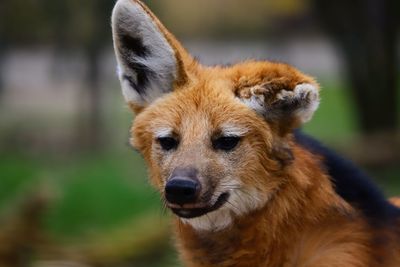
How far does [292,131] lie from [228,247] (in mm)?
543

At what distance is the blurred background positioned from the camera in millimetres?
7617

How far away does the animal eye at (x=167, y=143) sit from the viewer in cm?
383

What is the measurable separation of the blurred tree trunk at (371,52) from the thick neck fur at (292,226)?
8.30 m

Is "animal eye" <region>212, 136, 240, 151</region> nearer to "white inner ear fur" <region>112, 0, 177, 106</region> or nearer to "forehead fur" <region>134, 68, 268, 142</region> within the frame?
"forehead fur" <region>134, 68, 268, 142</region>

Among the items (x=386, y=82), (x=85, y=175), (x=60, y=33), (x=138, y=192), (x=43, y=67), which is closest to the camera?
(x=138, y=192)

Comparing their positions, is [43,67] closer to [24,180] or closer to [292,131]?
[24,180]

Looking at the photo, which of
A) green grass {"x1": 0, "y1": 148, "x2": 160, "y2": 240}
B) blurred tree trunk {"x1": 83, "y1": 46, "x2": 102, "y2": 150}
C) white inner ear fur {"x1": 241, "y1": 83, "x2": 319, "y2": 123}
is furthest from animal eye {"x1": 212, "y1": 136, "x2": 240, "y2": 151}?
blurred tree trunk {"x1": 83, "y1": 46, "x2": 102, "y2": 150}

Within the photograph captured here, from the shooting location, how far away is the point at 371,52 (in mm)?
12094

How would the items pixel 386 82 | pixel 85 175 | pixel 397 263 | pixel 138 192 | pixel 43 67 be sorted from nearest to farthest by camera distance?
pixel 397 263
pixel 138 192
pixel 85 175
pixel 386 82
pixel 43 67

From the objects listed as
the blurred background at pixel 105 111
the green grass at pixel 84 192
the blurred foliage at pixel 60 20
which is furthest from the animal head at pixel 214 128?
the blurred foliage at pixel 60 20

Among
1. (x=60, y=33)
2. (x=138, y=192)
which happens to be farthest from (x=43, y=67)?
(x=138, y=192)

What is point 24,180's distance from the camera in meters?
10.5

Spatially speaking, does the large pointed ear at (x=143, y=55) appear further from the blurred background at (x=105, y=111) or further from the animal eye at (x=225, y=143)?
the blurred background at (x=105, y=111)

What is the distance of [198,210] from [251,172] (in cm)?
27
